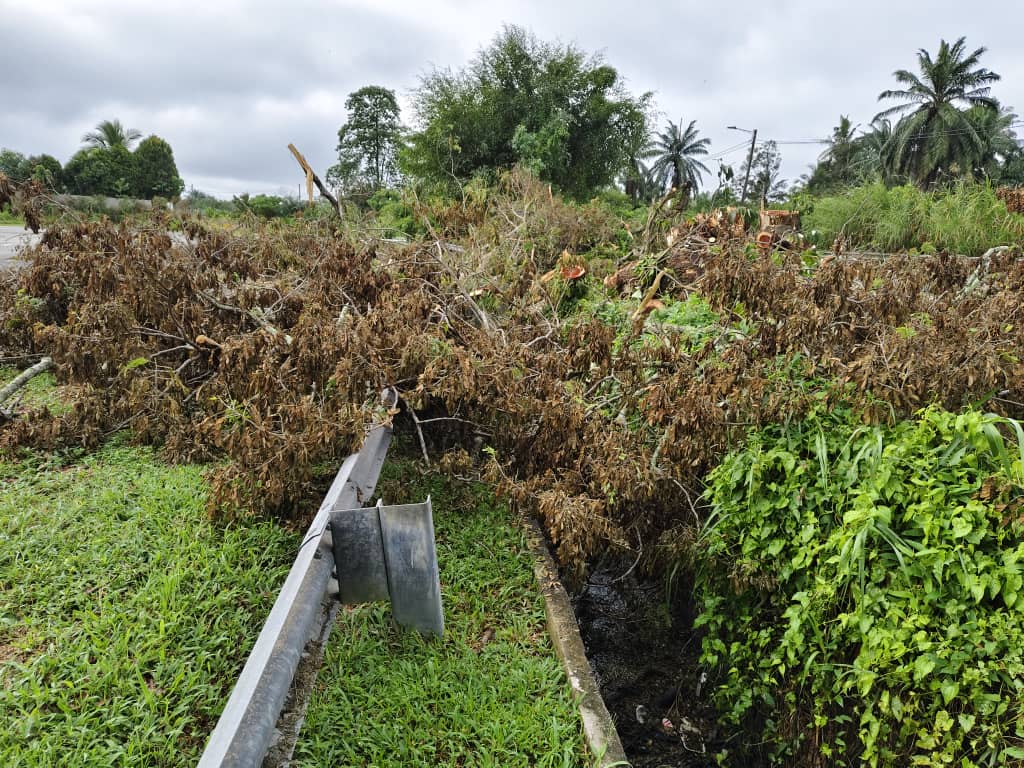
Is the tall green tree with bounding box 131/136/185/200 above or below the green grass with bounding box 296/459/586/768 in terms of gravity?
above

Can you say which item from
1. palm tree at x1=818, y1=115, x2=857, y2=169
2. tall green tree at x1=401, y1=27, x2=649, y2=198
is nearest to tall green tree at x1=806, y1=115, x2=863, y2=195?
palm tree at x1=818, y1=115, x2=857, y2=169

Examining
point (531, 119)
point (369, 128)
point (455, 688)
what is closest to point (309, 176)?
point (455, 688)

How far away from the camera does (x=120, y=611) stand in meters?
2.61

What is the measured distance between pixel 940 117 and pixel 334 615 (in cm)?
4525

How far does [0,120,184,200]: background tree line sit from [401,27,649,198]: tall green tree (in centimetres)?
1954

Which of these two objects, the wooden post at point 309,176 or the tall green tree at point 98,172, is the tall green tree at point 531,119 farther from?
the tall green tree at point 98,172

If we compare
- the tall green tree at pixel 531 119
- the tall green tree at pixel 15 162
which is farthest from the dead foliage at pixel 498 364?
the tall green tree at pixel 15 162

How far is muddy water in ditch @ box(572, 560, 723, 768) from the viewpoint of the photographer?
330 cm

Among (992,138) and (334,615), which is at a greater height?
(992,138)

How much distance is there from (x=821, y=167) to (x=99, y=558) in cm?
5321

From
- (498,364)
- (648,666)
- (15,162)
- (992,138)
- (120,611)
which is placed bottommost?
(648,666)

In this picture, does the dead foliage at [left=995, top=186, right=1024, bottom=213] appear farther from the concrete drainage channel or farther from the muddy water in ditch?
the concrete drainage channel

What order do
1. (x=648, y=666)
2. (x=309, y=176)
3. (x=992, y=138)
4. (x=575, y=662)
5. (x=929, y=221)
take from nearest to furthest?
(x=575, y=662)
(x=648, y=666)
(x=309, y=176)
(x=929, y=221)
(x=992, y=138)

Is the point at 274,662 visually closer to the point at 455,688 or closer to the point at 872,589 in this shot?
the point at 455,688
